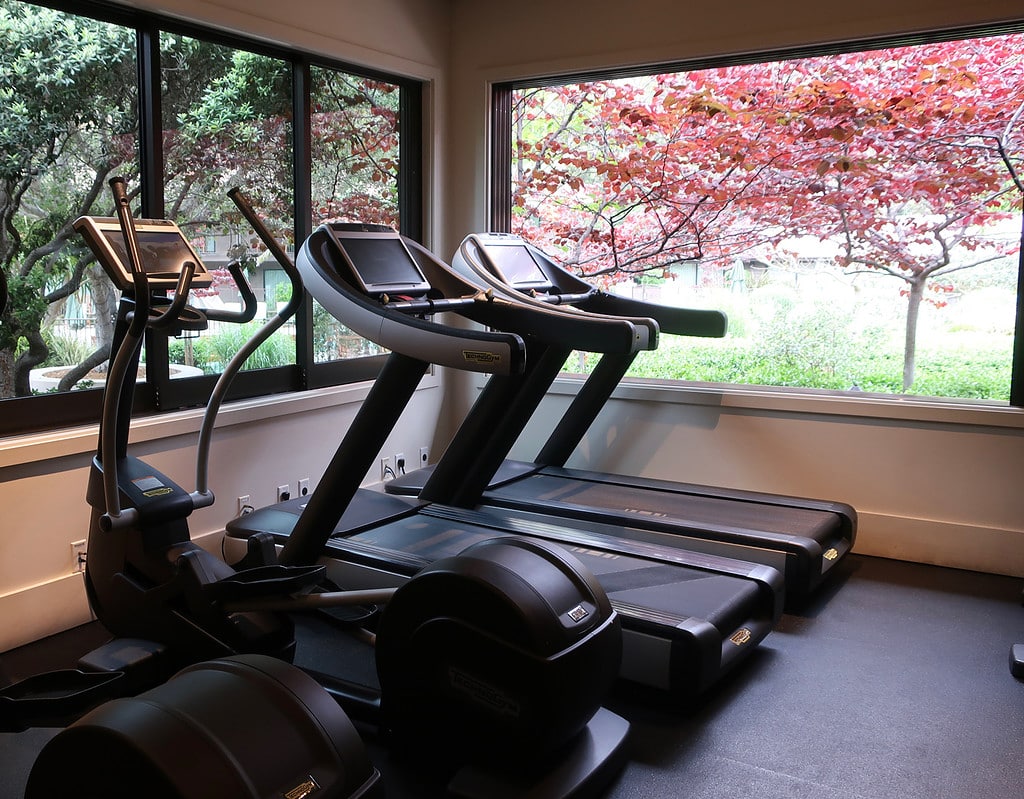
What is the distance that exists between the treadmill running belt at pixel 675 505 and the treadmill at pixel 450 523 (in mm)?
336

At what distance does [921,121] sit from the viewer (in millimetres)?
4258

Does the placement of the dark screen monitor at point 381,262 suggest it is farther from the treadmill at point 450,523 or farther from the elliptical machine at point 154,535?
the elliptical machine at point 154,535

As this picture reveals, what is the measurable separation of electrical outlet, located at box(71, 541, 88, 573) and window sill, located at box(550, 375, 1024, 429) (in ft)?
8.47

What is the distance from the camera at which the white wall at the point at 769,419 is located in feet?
13.5

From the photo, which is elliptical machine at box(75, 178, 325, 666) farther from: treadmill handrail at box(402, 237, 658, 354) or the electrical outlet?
treadmill handrail at box(402, 237, 658, 354)

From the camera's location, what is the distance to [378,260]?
3477 mm

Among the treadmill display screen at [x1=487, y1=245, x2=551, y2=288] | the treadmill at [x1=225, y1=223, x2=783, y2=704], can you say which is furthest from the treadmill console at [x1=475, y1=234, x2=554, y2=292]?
the treadmill at [x1=225, y1=223, x2=783, y2=704]

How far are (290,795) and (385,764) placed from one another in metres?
0.88

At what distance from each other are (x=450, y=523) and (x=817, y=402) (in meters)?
1.95

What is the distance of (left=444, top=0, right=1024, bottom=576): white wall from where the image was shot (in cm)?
413

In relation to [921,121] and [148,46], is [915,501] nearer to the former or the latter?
[921,121]

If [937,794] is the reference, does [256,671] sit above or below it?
above

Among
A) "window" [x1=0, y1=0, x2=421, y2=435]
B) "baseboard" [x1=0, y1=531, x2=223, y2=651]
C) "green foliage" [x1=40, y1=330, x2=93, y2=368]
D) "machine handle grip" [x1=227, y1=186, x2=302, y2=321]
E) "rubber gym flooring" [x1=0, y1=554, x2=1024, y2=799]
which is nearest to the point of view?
"rubber gym flooring" [x1=0, y1=554, x2=1024, y2=799]

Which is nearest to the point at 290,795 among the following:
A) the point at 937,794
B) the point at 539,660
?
the point at 539,660
